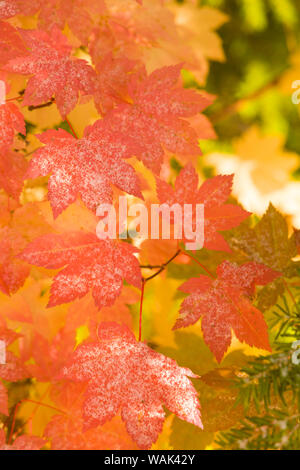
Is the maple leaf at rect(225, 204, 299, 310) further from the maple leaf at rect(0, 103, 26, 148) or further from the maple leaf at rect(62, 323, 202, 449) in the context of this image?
the maple leaf at rect(0, 103, 26, 148)

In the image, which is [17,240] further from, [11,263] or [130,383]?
[130,383]

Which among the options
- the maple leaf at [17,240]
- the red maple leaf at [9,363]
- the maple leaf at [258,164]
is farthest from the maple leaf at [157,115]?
the maple leaf at [258,164]

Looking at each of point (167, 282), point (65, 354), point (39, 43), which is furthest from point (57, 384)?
point (39, 43)

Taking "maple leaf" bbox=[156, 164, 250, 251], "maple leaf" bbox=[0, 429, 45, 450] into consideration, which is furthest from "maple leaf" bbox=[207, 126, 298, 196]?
"maple leaf" bbox=[0, 429, 45, 450]

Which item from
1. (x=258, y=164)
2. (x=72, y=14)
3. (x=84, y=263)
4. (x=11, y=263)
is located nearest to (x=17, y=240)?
(x=11, y=263)

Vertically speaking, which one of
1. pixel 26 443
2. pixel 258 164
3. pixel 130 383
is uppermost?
pixel 258 164

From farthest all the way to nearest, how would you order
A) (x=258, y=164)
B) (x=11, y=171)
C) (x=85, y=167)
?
1. (x=258, y=164)
2. (x=11, y=171)
3. (x=85, y=167)

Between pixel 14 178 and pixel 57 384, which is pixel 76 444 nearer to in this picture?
pixel 57 384
